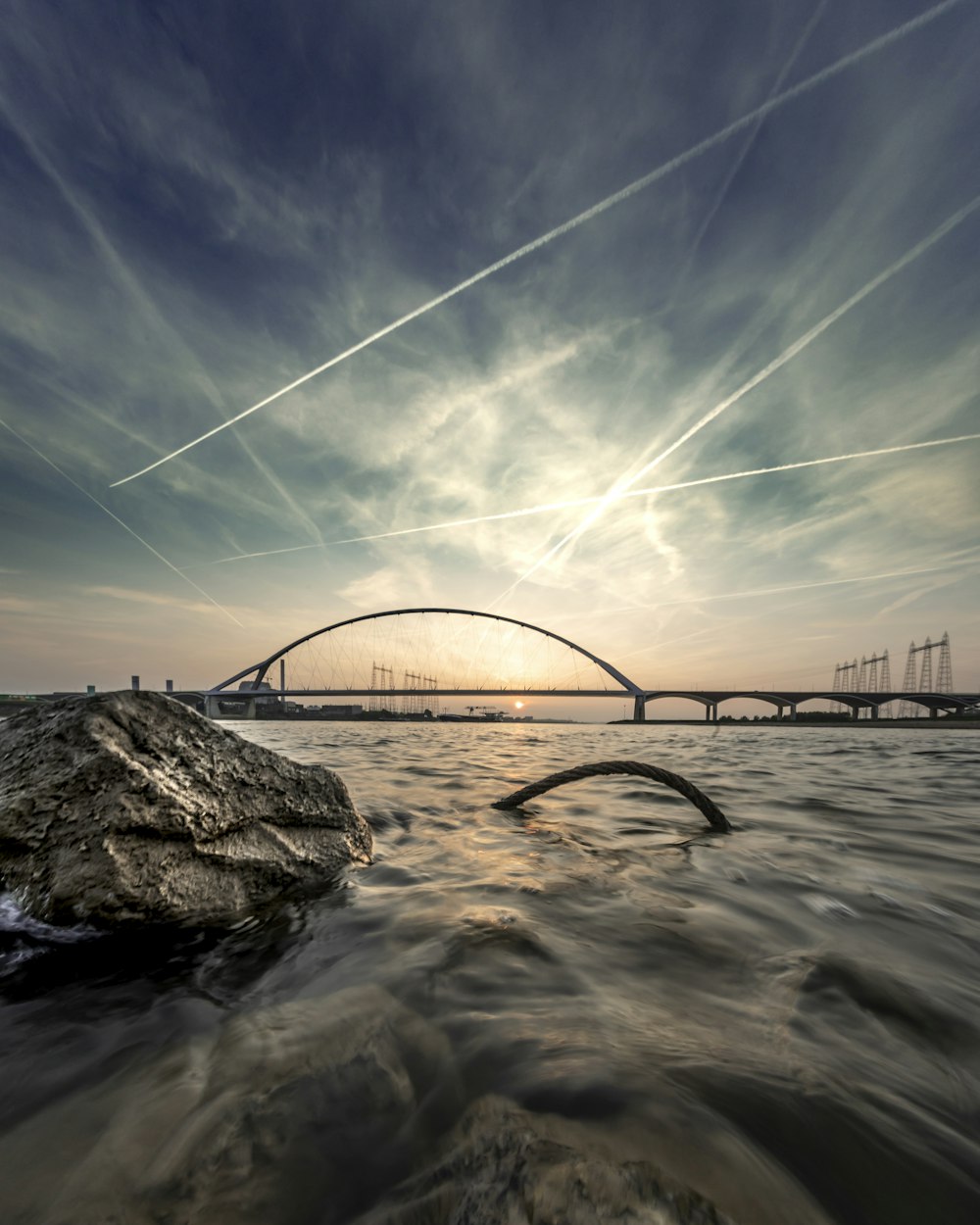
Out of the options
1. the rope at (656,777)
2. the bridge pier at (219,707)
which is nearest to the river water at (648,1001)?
the rope at (656,777)

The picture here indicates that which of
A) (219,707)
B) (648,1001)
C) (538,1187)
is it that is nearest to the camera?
(538,1187)

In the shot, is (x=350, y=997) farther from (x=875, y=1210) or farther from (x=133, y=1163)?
(x=875, y=1210)

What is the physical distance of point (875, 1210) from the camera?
1139 mm

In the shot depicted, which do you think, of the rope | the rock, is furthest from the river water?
the rope

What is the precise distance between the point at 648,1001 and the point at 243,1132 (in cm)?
142

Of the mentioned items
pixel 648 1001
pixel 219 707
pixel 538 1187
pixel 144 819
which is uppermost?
pixel 144 819

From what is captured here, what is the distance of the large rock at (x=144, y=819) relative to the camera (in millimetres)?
2461

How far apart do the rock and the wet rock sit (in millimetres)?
89

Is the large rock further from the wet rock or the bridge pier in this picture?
the bridge pier

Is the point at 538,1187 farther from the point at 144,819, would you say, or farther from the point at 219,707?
the point at 219,707

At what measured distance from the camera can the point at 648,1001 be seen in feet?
6.27

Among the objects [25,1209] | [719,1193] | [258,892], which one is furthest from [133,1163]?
[258,892]

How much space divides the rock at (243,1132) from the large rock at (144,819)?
1.22 m

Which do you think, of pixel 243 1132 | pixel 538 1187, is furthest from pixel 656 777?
pixel 243 1132
